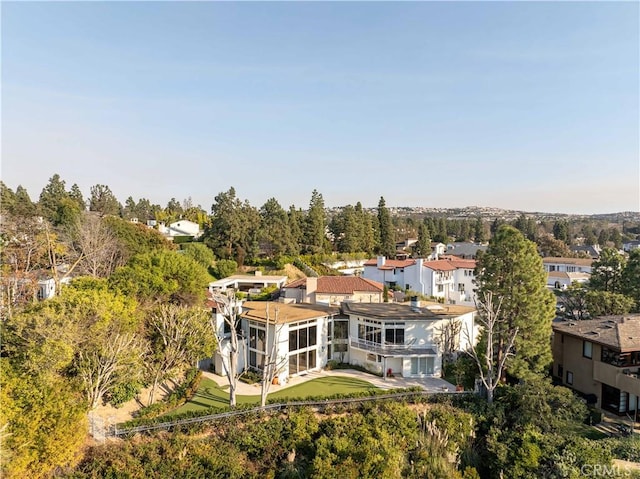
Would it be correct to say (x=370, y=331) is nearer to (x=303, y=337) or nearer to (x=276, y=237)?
(x=303, y=337)

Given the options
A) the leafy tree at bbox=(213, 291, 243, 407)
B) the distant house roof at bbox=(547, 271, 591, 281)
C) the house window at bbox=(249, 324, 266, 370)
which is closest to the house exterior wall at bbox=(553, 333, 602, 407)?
the house window at bbox=(249, 324, 266, 370)

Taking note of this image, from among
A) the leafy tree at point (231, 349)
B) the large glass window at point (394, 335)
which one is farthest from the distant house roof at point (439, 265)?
the leafy tree at point (231, 349)

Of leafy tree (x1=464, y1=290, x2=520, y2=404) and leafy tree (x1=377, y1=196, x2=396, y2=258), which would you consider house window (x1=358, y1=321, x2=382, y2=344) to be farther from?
leafy tree (x1=377, y1=196, x2=396, y2=258)

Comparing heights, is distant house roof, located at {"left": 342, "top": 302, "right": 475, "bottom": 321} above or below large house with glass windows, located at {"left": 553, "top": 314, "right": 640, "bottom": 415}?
above

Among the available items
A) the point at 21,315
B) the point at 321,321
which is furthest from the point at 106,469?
the point at 321,321

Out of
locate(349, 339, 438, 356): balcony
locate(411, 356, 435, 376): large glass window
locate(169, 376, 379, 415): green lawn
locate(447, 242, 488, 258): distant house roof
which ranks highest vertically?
locate(447, 242, 488, 258): distant house roof

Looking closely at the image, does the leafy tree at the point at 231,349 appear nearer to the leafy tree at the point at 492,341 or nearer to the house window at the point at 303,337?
the house window at the point at 303,337
